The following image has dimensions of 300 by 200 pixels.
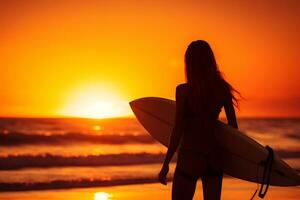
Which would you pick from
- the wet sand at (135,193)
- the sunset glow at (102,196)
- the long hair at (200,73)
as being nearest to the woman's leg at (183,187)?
the long hair at (200,73)

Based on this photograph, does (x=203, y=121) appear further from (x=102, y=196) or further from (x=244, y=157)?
(x=102, y=196)

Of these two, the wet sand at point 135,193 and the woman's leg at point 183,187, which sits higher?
the woman's leg at point 183,187

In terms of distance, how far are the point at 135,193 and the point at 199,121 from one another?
529cm

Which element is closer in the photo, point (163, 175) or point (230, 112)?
point (163, 175)

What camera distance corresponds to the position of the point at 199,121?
4504 millimetres

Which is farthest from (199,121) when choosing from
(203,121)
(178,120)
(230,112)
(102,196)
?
(102,196)

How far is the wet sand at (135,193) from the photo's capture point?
9.18 meters

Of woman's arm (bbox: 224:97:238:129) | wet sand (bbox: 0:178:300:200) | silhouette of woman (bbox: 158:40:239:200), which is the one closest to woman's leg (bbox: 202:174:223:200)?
silhouette of woman (bbox: 158:40:239:200)

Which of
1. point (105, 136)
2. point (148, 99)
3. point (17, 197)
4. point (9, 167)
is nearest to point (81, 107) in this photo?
point (105, 136)

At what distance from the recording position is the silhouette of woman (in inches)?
175

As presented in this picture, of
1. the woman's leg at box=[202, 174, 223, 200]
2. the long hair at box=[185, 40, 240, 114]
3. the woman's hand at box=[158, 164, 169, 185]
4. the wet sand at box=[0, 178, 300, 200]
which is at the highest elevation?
the long hair at box=[185, 40, 240, 114]

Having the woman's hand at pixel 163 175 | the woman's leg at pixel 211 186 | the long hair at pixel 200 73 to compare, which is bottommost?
the woman's leg at pixel 211 186

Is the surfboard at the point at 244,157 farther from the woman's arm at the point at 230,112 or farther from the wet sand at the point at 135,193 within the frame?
the wet sand at the point at 135,193

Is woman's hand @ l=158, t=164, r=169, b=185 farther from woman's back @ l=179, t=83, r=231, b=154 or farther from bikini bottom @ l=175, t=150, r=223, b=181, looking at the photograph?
woman's back @ l=179, t=83, r=231, b=154
